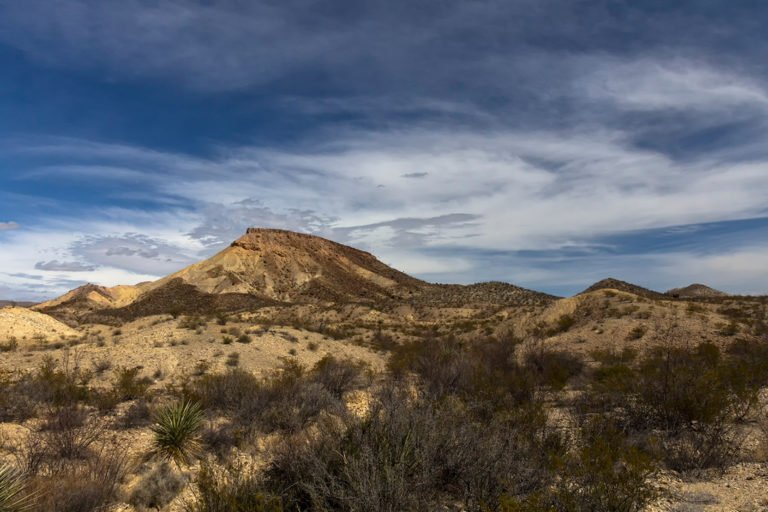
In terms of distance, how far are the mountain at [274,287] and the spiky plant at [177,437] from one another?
46159 mm

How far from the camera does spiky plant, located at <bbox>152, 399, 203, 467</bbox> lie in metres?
7.74

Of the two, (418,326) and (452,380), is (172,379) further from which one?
(418,326)

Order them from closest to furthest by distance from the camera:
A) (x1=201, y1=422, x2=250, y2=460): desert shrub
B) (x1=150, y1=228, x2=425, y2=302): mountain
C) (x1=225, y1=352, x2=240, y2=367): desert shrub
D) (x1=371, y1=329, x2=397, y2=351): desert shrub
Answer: (x1=201, y1=422, x2=250, y2=460): desert shrub → (x1=225, y1=352, x2=240, y2=367): desert shrub → (x1=371, y1=329, x2=397, y2=351): desert shrub → (x1=150, y1=228, x2=425, y2=302): mountain

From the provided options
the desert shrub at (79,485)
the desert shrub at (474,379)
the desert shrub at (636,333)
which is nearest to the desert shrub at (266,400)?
the desert shrub at (474,379)

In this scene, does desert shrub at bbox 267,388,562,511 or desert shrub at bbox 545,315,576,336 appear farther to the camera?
desert shrub at bbox 545,315,576,336

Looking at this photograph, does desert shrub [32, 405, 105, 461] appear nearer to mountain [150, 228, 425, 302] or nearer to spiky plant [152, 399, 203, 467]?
spiky plant [152, 399, 203, 467]

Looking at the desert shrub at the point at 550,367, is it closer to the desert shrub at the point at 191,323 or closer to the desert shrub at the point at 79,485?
the desert shrub at the point at 79,485

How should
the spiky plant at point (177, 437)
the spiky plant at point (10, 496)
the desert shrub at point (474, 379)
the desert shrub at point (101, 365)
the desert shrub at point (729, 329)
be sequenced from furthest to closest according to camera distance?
the desert shrub at point (729, 329) < the desert shrub at point (101, 365) < the desert shrub at point (474, 379) < the spiky plant at point (177, 437) < the spiky plant at point (10, 496)

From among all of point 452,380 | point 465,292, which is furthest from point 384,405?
point 465,292

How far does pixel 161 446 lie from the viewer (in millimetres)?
7891

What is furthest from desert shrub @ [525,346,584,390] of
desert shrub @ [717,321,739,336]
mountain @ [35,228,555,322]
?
mountain @ [35,228,555,322]

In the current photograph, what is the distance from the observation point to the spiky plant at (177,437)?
25.4 feet

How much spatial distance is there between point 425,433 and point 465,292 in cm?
5881

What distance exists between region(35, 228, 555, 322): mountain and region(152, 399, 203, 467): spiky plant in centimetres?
4616
